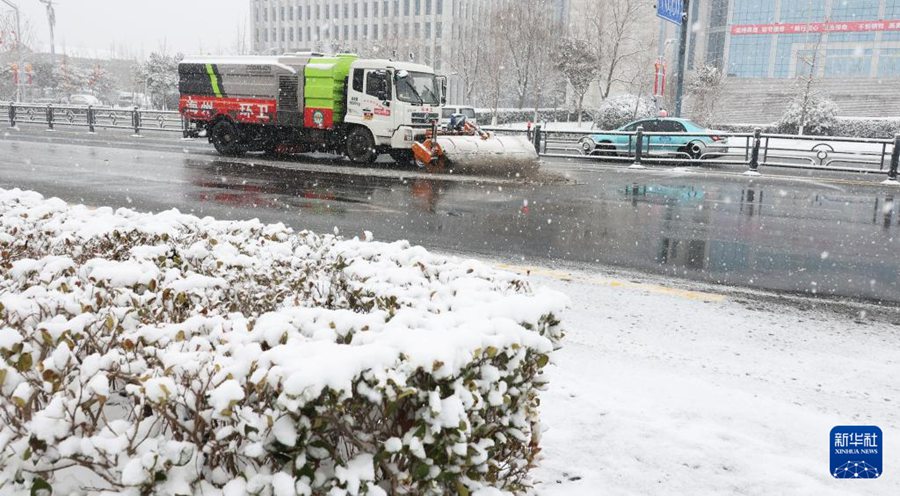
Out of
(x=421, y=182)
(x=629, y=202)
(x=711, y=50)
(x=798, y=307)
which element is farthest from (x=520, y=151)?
(x=711, y=50)

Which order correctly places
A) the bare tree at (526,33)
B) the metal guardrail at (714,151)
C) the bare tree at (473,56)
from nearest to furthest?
the metal guardrail at (714,151), the bare tree at (526,33), the bare tree at (473,56)

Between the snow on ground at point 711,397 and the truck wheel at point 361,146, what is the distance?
1326 cm

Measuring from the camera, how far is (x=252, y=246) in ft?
13.4

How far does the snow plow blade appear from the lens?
16562 millimetres

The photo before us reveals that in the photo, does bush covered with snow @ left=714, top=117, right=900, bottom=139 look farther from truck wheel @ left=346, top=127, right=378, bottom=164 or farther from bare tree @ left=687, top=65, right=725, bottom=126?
truck wheel @ left=346, top=127, right=378, bottom=164

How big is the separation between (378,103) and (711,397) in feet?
49.5

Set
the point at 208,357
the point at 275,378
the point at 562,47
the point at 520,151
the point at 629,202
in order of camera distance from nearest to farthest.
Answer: the point at 275,378, the point at 208,357, the point at 629,202, the point at 520,151, the point at 562,47

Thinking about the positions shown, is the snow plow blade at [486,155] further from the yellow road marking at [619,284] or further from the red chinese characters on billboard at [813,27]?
the red chinese characters on billboard at [813,27]

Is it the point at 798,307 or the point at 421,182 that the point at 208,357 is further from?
the point at 421,182

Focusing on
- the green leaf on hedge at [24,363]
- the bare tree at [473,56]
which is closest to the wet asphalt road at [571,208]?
the green leaf on hedge at [24,363]

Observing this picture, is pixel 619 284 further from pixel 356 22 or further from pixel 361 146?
pixel 356 22

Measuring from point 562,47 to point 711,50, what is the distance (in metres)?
27.3

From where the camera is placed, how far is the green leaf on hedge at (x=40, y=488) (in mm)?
1956

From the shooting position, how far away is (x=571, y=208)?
11656mm
